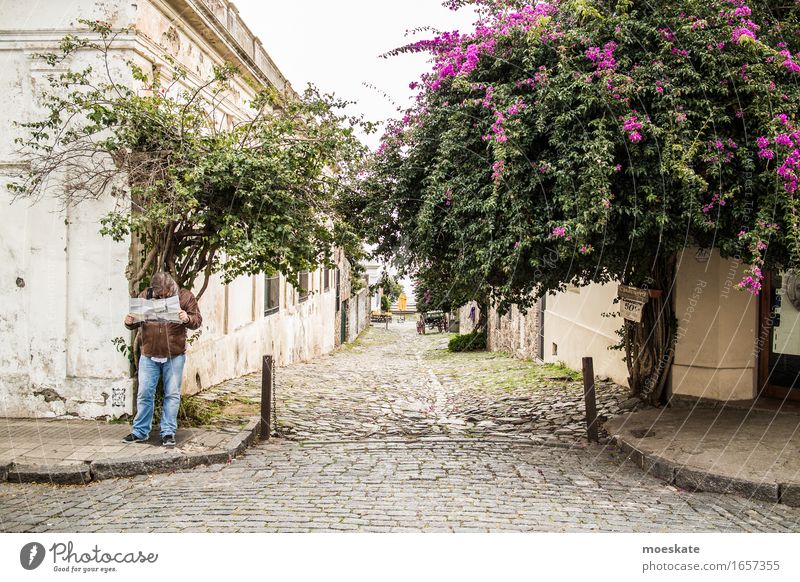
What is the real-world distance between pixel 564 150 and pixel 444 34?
2288 mm

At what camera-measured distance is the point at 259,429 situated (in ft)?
25.4

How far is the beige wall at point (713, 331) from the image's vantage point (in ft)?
28.5

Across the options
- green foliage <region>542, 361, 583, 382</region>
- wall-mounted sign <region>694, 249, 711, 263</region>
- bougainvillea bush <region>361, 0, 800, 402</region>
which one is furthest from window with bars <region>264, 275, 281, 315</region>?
wall-mounted sign <region>694, 249, 711, 263</region>

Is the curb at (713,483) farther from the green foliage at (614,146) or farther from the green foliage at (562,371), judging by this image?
the green foliage at (562,371)

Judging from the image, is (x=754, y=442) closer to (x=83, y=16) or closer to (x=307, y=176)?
(x=307, y=176)

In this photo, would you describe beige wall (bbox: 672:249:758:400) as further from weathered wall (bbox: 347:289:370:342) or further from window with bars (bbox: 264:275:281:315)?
weathered wall (bbox: 347:289:370:342)

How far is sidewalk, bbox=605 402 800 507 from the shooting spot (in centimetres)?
560

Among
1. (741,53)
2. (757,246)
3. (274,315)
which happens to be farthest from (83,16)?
(274,315)

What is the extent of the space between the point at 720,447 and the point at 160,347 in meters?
5.59

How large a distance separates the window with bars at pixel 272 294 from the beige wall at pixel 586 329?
6198 mm

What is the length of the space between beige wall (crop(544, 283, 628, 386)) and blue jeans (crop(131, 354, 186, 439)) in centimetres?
646

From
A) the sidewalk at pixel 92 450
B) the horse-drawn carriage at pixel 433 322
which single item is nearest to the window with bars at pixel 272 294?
the sidewalk at pixel 92 450

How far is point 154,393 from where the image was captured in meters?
6.69

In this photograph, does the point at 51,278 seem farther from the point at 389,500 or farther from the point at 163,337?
the point at 389,500
